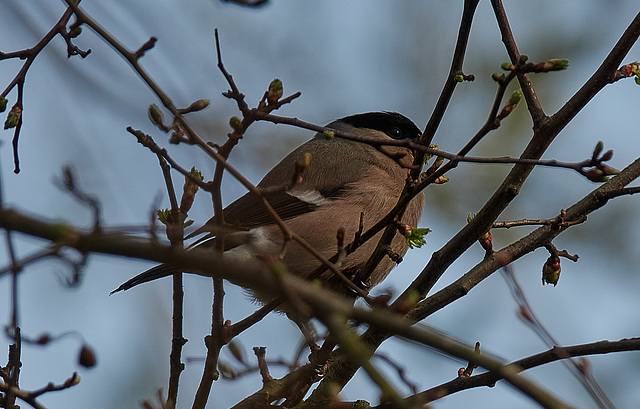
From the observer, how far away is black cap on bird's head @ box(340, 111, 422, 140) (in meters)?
5.55

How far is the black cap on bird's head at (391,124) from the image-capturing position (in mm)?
5547

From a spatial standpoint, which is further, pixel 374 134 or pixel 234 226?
pixel 374 134

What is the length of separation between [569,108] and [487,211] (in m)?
0.49

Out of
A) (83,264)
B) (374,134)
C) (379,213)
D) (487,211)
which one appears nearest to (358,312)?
(83,264)

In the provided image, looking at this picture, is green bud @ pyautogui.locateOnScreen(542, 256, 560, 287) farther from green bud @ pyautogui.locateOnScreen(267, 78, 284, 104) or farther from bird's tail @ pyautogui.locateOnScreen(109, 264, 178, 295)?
bird's tail @ pyautogui.locateOnScreen(109, 264, 178, 295)

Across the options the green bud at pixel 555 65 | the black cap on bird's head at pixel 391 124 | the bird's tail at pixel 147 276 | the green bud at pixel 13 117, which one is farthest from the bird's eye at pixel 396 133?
the green bud at pixel 13 117

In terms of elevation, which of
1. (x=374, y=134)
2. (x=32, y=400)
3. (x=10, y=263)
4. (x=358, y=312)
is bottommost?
(x=358, y=312)

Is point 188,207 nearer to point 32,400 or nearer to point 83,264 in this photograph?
point 32,400

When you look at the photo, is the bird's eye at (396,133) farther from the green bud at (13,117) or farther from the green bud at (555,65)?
the green bud at (13,117)

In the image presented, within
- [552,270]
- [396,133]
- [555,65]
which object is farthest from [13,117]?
[396,133]

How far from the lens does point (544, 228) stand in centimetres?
335

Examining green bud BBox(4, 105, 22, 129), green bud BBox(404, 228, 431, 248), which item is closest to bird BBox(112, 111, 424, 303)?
green bud BBox(404, 228, 431, 248)

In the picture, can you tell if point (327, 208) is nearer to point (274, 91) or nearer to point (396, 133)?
point (396, 133)

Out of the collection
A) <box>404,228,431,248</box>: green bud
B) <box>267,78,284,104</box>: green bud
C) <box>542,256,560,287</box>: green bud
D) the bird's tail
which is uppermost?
the bird's tail
